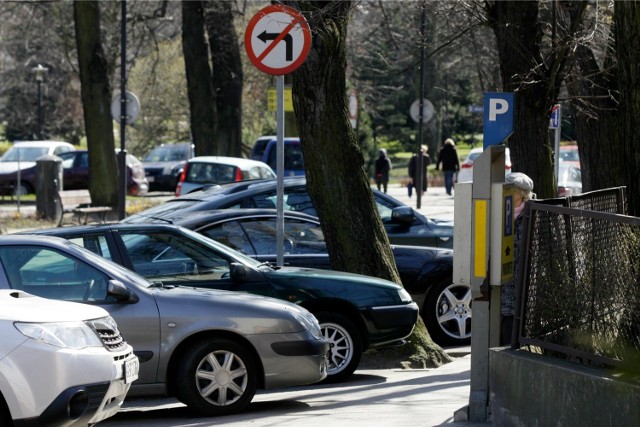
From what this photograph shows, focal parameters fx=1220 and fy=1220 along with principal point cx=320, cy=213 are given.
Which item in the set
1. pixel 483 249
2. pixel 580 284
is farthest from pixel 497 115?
pixel 580 284

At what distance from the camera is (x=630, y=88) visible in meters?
8.55

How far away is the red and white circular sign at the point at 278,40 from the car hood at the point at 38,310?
4040 mm

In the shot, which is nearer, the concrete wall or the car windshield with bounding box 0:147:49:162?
the concrete wall

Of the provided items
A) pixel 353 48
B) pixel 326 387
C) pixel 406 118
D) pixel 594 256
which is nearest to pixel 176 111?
pixel 353 48

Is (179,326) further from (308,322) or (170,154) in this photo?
(170,154)

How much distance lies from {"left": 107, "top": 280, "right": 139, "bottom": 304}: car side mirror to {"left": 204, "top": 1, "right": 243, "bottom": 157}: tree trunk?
23.7 metres

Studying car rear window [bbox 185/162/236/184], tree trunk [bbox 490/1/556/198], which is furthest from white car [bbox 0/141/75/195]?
tree trunk [bbox 490/1/556/198]

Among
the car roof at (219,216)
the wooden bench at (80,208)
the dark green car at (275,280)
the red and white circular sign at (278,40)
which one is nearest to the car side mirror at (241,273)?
the dark green car at (275,280)

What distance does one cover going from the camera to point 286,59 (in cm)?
1098

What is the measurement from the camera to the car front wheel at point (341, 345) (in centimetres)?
1073

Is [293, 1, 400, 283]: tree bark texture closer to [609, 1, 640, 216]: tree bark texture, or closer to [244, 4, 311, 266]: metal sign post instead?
[244, 4, 311, 266]: metal sign post

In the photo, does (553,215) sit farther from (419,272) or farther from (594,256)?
(419,272)

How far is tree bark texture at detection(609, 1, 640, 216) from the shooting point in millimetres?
8383

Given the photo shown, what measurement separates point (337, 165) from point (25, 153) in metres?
31.0
